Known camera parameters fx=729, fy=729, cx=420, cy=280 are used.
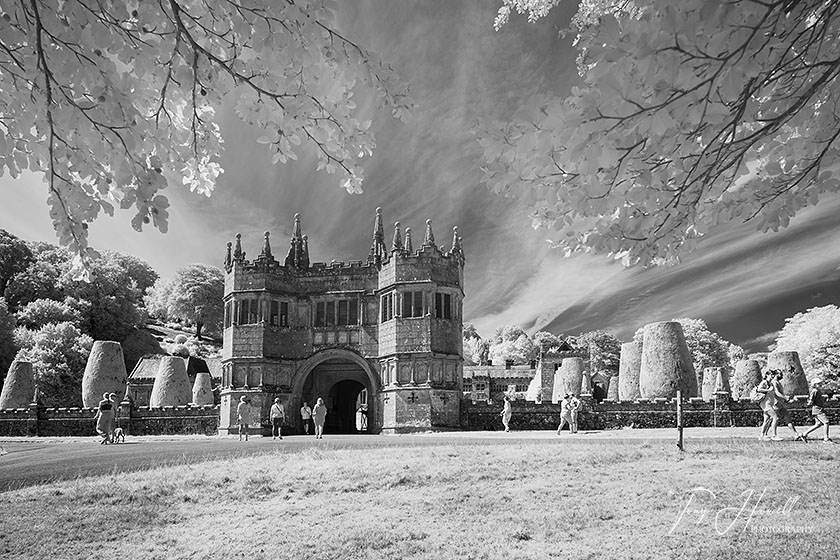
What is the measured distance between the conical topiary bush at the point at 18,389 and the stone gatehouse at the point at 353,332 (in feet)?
46.5

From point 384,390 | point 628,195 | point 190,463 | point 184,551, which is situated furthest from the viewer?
point 384,390

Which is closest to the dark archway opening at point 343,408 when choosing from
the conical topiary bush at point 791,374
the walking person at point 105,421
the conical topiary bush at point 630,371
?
the conical topiary bush at point 630,371

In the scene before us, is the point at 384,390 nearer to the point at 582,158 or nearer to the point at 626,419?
the point at 626,419

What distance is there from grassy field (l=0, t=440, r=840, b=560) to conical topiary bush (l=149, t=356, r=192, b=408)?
33.8 meters

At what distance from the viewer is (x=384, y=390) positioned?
132 feet

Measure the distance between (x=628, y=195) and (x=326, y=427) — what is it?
41.6 metres

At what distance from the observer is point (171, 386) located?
48.0m

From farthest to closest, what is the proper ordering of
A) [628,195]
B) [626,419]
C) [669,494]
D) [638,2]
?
[626,419] < [669,494] < [628,195] < [638,2]

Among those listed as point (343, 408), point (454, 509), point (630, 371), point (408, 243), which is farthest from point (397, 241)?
point (454, 509)

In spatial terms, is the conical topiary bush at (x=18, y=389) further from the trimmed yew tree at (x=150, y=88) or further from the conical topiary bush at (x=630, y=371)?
the trimmed yew tree at (x=150, y=88)

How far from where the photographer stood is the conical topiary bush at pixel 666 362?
38.1m

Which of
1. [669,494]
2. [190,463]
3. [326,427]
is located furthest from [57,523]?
[326,427]

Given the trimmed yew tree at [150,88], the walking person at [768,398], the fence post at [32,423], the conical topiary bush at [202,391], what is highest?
the trimmed yew tree at [150,88]

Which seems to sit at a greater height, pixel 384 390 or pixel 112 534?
pixel 384 390
